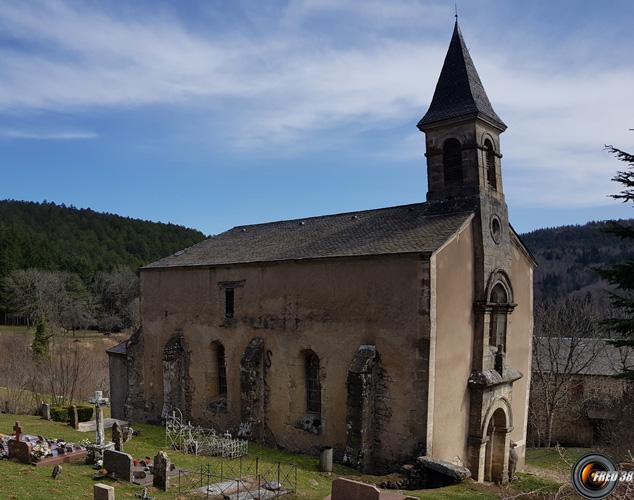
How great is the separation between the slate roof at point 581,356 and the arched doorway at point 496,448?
1746 cm

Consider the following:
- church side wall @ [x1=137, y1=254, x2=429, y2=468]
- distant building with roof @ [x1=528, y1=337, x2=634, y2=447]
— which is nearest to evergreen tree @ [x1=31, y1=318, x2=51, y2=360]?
church side wall @ [x1=137, y1=254, x2=429, y2=468]

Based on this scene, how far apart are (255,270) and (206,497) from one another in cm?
1057

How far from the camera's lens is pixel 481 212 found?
20.3 meters

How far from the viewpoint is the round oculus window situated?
2106 cm

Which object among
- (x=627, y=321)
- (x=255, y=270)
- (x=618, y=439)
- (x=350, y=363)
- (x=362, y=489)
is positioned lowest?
(x=618, y=439)

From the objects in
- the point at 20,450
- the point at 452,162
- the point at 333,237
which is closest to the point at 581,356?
the point at 452,162

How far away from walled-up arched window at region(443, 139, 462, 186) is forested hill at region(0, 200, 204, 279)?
72.4 metres

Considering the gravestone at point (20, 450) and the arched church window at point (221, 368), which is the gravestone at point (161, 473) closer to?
the gravestone at point (20, 450)

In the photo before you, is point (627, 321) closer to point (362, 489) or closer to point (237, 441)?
point (362, 489)

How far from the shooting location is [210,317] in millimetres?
25000

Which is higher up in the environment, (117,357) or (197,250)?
(197,250)

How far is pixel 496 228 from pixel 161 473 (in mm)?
15182

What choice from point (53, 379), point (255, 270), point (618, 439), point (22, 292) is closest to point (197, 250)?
point (255, 270)

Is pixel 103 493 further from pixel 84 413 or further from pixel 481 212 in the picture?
pixel 84 413
